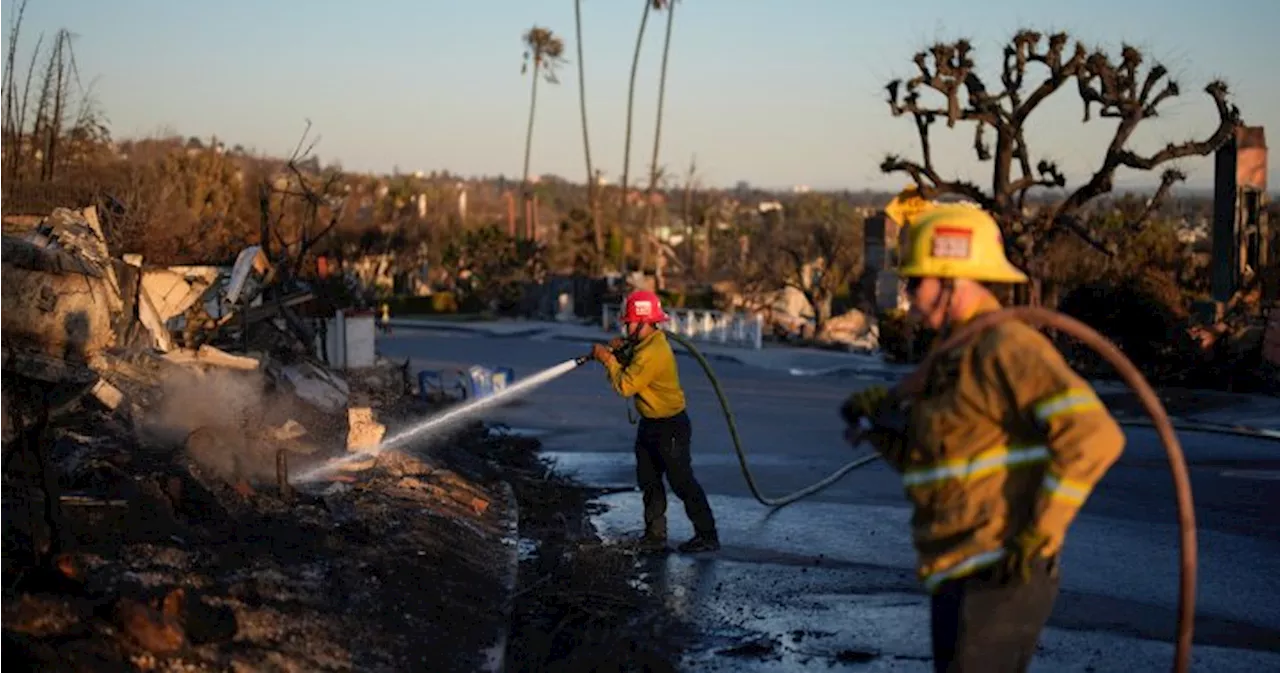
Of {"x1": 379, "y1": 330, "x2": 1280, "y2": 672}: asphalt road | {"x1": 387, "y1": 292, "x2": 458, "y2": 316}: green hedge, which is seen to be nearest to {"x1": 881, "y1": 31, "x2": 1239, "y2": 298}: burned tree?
{"x1": 379, "y1": 330, "x2": 1280, "y2": 672}: asphalt road

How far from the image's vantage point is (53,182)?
2066 centimetres

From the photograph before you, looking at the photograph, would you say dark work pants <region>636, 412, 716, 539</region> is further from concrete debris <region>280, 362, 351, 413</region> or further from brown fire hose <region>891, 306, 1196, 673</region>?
brown fire hose <region>891, 306, 1196, 673</region>

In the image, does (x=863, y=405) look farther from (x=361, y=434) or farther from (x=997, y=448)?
(x=361, y=434)

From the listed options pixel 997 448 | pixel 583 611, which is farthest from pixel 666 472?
pixel 997 448

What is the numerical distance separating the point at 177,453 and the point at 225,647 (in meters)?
4.45

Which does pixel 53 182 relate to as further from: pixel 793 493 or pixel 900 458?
pixel 900 458

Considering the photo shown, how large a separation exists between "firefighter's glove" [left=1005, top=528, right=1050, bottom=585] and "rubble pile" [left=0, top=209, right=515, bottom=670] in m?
3.06

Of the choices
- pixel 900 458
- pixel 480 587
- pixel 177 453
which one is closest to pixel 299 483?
Result: pixel 177 453

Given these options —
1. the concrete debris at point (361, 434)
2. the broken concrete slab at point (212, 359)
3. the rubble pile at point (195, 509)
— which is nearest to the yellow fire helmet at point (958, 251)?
the rubble pile at point (195, 509)

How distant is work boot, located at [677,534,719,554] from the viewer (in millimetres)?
11102

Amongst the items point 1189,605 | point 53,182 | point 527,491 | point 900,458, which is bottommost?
point 527,491

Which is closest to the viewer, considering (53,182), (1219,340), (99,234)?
(99,234)

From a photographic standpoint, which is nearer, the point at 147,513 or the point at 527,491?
the point at 147,513

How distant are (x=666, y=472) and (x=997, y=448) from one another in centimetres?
654
